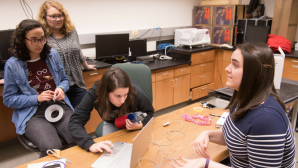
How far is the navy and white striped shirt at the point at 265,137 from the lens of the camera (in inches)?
34.7

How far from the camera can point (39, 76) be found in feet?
5.91

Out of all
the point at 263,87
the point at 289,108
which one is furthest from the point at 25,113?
the point at 289,108

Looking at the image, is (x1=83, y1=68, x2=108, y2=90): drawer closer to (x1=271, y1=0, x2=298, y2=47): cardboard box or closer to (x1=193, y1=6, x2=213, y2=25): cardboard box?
(x1=193, y1=6, x2=213, y2=25): cardboard box

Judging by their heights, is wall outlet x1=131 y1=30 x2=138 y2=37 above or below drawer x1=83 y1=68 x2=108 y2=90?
above

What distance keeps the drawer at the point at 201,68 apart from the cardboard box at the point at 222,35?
1.44ft

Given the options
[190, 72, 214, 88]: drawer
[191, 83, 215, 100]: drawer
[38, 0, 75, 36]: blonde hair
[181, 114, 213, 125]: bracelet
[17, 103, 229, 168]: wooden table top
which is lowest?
[191, 83, 215, 100]: drawer

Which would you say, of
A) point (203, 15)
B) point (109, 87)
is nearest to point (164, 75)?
point (203, 15)

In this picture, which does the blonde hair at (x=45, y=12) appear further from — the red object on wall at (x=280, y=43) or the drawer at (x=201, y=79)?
the red object on wall at (x=280, y=43)

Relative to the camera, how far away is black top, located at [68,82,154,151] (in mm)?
1253

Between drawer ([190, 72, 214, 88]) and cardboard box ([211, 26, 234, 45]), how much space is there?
600 mm

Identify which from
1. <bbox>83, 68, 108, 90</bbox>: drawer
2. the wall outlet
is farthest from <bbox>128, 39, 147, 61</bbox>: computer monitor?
<bbox>83, 68, 108, 90</bbox>: drawer

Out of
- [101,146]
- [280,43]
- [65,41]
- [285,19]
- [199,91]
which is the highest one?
[285,19]

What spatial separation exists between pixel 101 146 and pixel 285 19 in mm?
3581

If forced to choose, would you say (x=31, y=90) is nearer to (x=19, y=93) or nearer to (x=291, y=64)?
(x=19, y=93)
